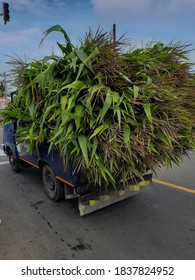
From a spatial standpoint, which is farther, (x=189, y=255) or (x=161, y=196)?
(x=161, y=196)

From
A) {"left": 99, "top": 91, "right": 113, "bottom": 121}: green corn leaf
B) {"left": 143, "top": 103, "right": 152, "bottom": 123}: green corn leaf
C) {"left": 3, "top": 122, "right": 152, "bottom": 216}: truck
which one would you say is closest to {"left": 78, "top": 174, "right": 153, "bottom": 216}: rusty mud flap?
{"left": 3, "top": 122, "right": 152, "bottom": 216}: truck

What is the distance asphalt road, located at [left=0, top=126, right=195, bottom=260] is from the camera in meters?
2.50

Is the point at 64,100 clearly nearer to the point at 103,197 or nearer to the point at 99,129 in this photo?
A: the point at 99,129

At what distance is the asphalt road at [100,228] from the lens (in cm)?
250

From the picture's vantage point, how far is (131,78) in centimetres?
268

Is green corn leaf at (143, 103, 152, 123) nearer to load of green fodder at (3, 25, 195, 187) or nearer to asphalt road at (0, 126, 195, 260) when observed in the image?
load of green fodder at (3, 25, 195, 187)

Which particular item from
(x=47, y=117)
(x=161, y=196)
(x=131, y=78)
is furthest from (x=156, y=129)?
(x=161, y=196)

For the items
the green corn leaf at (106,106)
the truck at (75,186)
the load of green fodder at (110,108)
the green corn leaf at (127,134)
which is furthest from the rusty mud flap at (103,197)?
the green corn leaf at (106,106)

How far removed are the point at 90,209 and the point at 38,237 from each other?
776mm

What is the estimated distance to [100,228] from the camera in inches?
117

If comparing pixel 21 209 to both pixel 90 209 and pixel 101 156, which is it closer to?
pixel 90 209

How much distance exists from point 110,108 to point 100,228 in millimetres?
1698

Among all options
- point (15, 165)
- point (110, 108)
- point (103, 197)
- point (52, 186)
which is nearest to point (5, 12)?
point (15, 165)

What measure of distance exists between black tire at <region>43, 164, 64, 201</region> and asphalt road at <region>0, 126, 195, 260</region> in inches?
5.7
